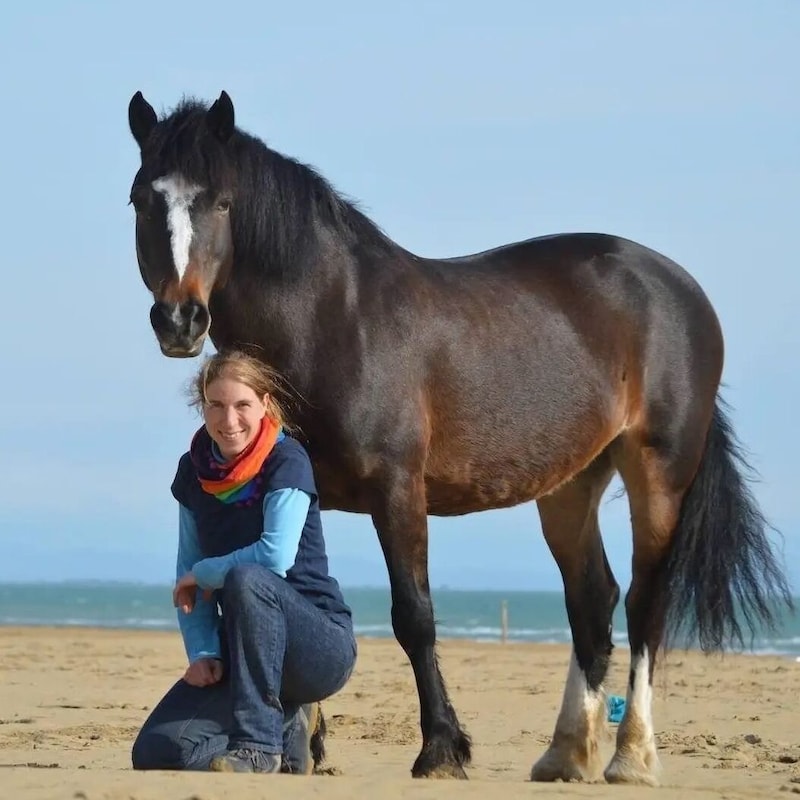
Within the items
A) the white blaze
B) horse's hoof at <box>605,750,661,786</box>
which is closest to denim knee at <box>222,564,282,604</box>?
the white blaze

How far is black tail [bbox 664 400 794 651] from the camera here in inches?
278

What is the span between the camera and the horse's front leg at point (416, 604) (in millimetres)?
5676

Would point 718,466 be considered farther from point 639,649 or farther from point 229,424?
point 229,424

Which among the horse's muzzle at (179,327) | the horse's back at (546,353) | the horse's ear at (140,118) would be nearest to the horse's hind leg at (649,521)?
the horse's back at (546,353)

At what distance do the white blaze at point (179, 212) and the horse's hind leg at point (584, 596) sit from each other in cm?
261

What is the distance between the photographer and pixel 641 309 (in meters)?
7.21

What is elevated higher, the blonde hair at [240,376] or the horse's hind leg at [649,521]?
the blonde hair at [240,376]

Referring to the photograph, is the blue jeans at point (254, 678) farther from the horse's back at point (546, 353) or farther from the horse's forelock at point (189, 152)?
the horse's forelock at point (189, 152)

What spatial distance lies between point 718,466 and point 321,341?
2448 mm

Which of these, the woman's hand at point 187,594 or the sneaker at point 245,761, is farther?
the woman's hand at point 187,594

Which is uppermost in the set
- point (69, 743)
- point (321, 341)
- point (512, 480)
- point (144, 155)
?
point (144, 155)

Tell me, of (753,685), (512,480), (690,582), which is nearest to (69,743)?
(512,480)

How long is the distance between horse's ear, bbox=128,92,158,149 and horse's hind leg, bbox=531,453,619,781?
265cm

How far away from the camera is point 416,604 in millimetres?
5727
